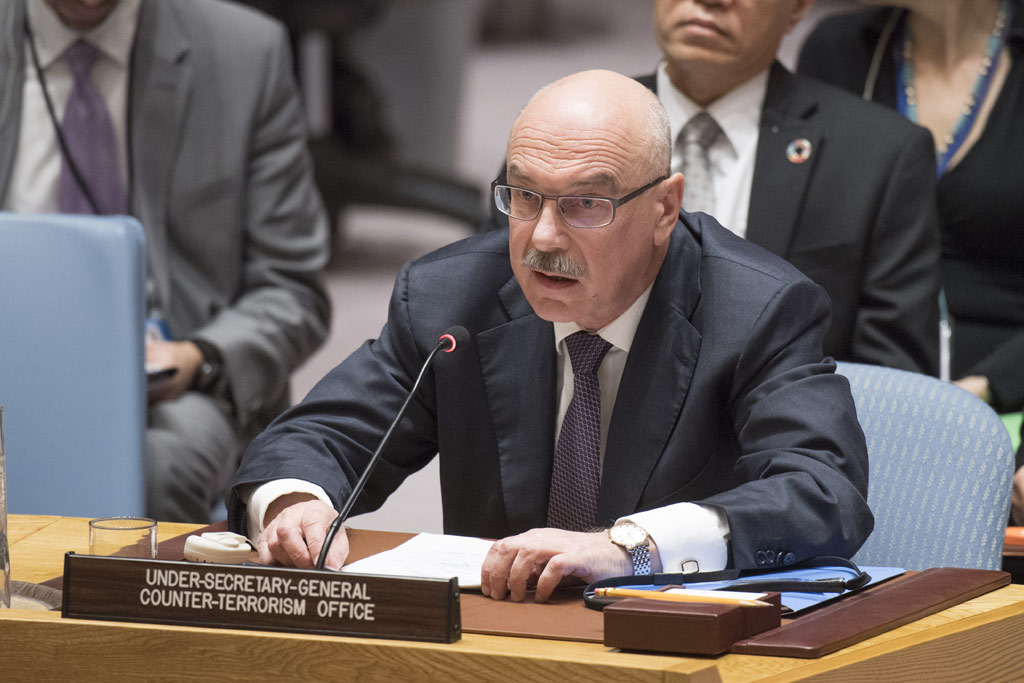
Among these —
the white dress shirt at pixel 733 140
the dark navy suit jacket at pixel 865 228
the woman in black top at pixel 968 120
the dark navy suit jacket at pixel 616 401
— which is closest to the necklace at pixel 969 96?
the woman in black top at pixel 968 120

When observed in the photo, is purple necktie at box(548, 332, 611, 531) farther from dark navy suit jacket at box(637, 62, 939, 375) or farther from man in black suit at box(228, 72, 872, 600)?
dark navy suit jacket at box(637, 62, 939, 375)

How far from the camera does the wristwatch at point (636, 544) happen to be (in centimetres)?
163

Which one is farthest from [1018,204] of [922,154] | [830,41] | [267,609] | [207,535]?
[267,609]

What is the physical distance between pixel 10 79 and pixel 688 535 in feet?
6.12

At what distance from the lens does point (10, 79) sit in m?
2.95

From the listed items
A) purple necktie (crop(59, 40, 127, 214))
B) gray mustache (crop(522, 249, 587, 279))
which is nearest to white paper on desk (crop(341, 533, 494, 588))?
gray mustache (crop(522, 249, 587, 279))

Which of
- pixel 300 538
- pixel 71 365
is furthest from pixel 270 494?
pixel 71 365

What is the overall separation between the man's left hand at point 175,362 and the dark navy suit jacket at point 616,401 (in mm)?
814

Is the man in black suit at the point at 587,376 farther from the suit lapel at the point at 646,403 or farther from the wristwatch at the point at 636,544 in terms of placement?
the wristwatch at the point at 636,544

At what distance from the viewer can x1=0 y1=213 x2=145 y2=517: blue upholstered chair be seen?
8.09ft

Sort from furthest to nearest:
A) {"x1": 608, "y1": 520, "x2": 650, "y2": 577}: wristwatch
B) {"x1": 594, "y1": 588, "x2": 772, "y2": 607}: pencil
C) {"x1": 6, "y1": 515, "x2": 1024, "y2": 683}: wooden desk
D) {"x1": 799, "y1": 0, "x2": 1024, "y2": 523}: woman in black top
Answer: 1. {"x1": 799, "y1": 0, "x2": 1024, "y2": 523}: woman in black top
2. {"x1": 608, "y1": 520, "x2": 650, "y2": 577}: wristwatch
3. {"x1": 594, "y1": 588, "x2": 772, "y2": 607}: pencil
4. {"x1": 6, "y1": 515, "x2": 1024, "y2": 683}: wooden desk

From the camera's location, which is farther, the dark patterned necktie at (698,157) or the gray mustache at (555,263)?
the dark patterned necktie at (698,157)

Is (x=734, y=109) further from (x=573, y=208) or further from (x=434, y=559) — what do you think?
(x=434, y=559)

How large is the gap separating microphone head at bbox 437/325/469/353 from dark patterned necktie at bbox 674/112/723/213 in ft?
3.97
